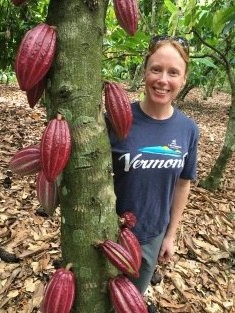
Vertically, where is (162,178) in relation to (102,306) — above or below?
above

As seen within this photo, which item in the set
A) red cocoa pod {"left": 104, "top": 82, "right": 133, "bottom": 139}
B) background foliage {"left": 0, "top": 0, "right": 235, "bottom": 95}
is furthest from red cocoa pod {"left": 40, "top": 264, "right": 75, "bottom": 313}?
background foliage {"left": 0, "top": 0, "right": 235, "bottom": 95}

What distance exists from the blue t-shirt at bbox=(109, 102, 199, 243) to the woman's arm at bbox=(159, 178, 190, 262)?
0.15 m

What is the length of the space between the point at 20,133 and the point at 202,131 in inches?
163

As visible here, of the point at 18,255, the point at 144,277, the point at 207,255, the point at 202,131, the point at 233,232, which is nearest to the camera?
the point at 144,277

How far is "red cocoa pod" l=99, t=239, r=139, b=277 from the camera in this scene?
1042mm

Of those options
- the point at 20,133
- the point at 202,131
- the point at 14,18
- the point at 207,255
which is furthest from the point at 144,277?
the point at 202,131

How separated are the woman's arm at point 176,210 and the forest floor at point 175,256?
59cm

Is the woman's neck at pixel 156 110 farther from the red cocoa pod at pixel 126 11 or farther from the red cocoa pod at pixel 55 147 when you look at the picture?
the red cocoa pod at pixel 55 147

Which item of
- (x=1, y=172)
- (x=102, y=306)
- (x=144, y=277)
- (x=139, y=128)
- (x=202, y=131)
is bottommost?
(x=202, y=131)

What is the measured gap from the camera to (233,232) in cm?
335

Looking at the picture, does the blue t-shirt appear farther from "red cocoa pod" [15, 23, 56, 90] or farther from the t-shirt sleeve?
"red cocoa pod" [15, 23, 56, 90]

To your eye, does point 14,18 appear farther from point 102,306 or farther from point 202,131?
point 202,131

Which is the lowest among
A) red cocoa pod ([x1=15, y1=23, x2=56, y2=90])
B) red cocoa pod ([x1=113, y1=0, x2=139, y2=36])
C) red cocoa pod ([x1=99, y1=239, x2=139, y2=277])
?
red cocoa pod ([x1=99, y1=239, x2=139, y2=277])

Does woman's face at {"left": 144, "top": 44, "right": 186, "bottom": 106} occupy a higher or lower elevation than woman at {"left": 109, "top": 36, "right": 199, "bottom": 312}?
higher
